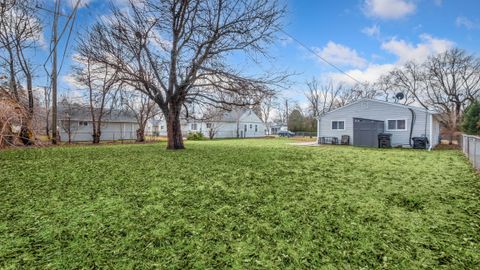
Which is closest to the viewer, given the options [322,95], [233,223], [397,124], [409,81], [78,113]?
[233,223]

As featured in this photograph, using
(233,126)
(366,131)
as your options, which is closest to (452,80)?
(366,131)

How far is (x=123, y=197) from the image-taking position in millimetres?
3381

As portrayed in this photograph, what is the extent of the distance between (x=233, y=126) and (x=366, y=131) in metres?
20.2

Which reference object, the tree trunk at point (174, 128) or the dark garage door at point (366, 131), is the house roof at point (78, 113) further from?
the dark garage door at point (366, 131)

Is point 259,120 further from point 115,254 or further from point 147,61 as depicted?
point 115,254

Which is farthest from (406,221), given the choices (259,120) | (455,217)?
(259,120)

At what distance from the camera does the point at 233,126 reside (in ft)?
108

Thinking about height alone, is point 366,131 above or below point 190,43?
below

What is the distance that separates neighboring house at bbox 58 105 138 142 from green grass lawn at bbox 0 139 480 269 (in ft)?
48.2

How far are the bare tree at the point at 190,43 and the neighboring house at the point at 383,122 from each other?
935 cm

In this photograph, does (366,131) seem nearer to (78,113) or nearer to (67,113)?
(67,113)

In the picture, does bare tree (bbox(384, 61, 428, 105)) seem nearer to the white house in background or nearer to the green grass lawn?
the white house in background

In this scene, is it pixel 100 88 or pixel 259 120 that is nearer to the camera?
pixel 100 88

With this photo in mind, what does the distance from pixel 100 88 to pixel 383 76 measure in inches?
1330
